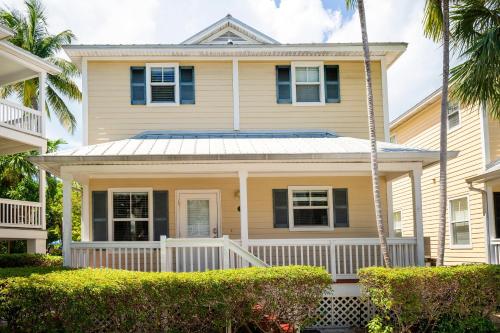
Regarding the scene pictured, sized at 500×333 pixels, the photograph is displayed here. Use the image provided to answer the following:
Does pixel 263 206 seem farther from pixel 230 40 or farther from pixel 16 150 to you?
pixel 16 150

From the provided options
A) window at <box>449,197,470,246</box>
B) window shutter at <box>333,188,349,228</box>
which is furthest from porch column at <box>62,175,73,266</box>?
window at <box>449,197,470,246</box>

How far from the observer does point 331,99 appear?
15.6 m

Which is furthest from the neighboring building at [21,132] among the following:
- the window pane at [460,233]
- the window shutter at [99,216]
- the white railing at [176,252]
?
the window pane at [460,233]

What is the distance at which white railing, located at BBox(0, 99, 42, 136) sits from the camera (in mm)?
16266

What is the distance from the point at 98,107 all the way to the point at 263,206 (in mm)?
5205

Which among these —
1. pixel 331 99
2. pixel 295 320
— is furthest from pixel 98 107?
pixel 295 320

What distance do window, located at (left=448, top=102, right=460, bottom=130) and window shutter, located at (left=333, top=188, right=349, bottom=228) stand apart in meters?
5.64

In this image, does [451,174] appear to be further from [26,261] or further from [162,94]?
[26,261]

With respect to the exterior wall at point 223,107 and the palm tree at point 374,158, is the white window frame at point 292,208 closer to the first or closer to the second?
the exterior wall at point 223,107

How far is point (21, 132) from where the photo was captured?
16.8m

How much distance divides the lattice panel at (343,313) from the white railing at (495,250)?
4874 mm

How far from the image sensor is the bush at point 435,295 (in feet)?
32.2

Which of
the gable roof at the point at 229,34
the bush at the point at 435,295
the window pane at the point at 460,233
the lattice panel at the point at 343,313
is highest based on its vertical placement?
the gable roof at the point at 229,34

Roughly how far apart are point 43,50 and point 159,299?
856 inches
